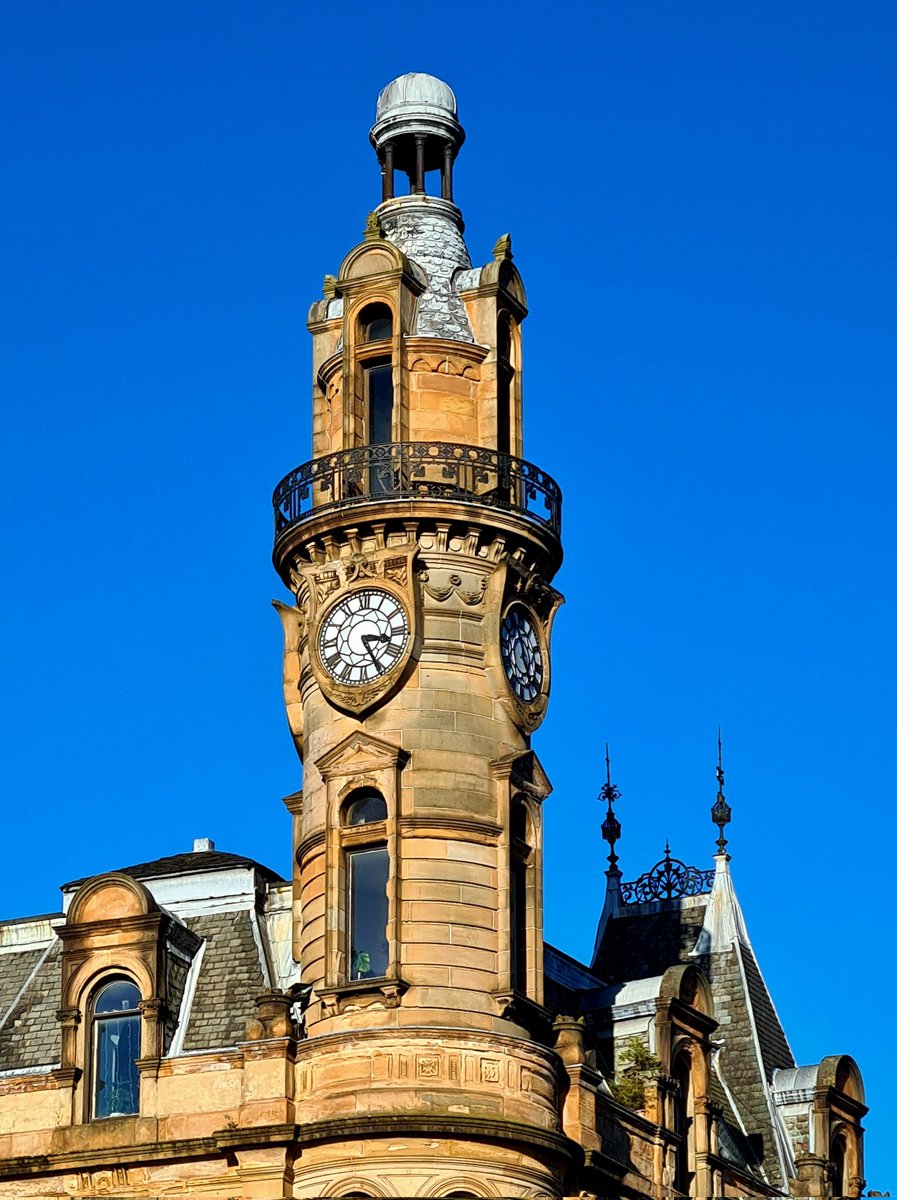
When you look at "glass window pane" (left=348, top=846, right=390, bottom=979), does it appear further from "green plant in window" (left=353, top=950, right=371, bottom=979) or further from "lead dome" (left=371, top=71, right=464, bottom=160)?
"lead dome" (left=371, top=71, right=464, bottom=160)

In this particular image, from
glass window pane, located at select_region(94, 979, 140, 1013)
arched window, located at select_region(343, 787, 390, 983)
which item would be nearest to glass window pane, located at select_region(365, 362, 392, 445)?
arched window, located at select_region(343, 787, 390, 983)

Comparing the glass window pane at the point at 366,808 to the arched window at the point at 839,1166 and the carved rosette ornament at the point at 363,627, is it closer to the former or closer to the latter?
the carved rosette ornament at the point at 363,627

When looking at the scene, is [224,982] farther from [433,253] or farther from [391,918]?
[433,253]

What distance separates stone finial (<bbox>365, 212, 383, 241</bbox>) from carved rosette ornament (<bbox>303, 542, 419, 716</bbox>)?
281 inches

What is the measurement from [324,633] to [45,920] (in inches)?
394

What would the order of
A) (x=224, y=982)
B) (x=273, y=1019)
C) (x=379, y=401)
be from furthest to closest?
(x=379, y=401) → (x=224, y=982) → (x=273, y=1019)

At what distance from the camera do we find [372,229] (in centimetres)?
6644

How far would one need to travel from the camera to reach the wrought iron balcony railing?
62969mm

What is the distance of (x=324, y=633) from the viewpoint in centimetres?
6294

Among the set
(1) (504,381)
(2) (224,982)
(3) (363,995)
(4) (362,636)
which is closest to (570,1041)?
(3) (363,995)

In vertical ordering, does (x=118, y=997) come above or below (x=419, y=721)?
below

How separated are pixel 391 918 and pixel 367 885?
4.58ft

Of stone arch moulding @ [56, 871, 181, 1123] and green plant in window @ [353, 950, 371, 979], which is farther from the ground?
stone arch moulding @ [56, 871, 181, 1123]

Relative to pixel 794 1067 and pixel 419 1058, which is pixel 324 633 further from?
pixel 794 1067
